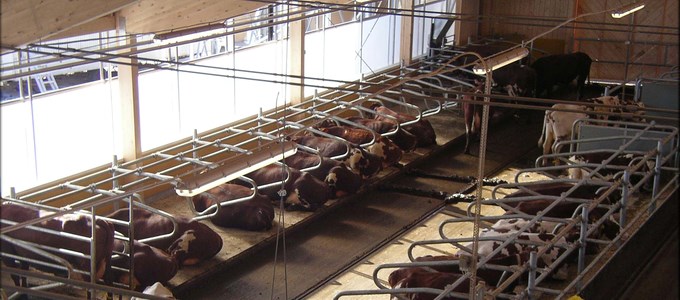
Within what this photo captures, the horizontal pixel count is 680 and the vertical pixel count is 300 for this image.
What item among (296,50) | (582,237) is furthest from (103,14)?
(582,237)

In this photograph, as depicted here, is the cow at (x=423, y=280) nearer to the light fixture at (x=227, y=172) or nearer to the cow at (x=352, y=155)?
the light fixture at (x=227, y=172)

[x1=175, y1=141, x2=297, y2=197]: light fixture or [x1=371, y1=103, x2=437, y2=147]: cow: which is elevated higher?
[x1=175, y1=141, x2=297, y2=197]: light fixture

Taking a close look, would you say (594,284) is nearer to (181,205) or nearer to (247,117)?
(181,205)

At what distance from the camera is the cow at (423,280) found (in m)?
8.27

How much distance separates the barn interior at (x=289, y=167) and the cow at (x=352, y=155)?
2.3 inches

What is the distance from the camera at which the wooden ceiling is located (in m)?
8.03

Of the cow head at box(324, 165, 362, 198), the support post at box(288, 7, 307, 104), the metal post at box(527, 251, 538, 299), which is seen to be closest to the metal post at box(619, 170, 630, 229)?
the metal post at box(527, 251, 538, 299)

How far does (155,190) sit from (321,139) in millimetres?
2590

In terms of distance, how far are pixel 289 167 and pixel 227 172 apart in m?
3.75

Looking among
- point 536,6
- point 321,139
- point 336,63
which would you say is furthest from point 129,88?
point 536,6

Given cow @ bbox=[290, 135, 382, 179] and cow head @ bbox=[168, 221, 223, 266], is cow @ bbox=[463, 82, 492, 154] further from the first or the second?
cow head @ bbox=[168, 221, 223, 266]

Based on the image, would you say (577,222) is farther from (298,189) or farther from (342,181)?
(342,181)

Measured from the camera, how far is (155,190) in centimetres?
1208

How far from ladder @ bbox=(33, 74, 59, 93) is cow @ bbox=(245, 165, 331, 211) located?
2.97 m
